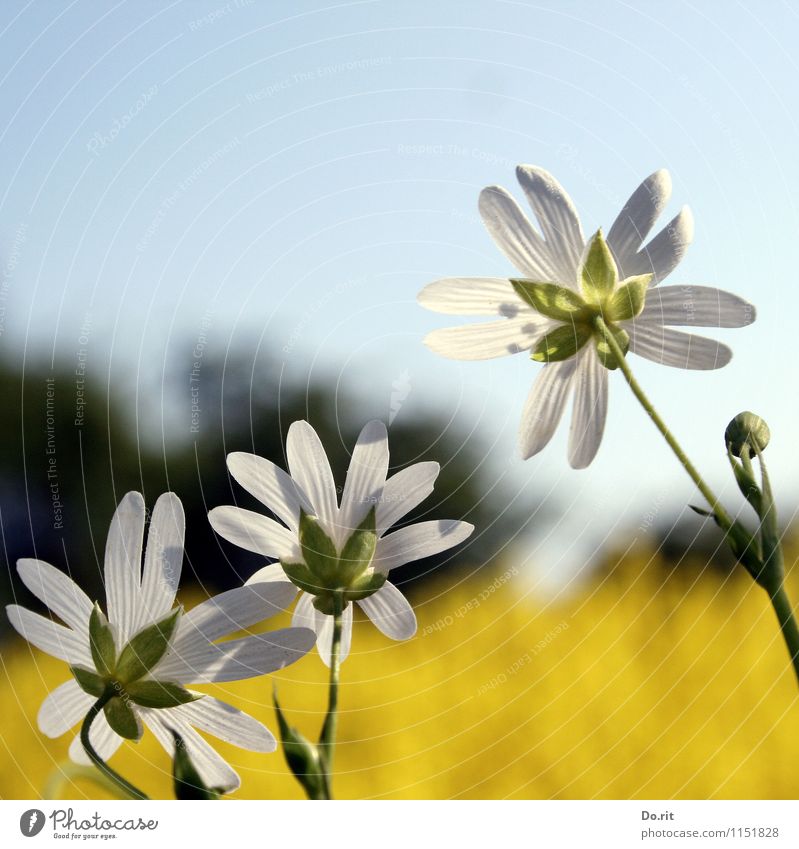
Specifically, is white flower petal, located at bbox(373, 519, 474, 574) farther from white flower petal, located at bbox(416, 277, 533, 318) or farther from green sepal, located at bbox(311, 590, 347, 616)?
white flower petal, located at bbox(416, 277, 533, 318)

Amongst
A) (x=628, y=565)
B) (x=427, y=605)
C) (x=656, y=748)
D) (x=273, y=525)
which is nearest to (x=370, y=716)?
(x=656, y=748)

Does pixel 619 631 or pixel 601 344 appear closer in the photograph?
pixel 601 344

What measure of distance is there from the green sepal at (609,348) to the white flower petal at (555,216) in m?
0.04

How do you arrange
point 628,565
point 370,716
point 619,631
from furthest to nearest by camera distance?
point 628,565 < point 619,631 < point 370,716

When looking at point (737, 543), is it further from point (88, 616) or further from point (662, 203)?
point (88, 616)

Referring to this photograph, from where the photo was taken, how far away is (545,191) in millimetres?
568

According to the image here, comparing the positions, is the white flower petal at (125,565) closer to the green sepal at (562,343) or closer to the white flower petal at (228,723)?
the white flower petal at (228,723)

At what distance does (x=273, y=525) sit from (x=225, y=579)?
228 cm

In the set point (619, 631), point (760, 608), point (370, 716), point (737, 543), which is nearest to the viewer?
point (737, 543)

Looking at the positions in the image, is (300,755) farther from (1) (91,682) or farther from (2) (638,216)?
(2) (638,216)

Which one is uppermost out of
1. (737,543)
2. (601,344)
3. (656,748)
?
(601,344)

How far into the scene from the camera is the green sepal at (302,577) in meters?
0.49

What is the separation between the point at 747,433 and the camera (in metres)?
0.46

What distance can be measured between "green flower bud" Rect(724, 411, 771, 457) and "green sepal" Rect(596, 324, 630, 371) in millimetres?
93
